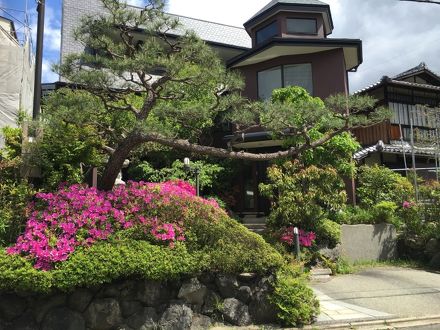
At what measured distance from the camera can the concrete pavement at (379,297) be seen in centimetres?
702

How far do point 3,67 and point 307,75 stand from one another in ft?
36.5

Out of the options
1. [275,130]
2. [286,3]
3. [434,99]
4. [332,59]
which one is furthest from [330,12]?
[275,130]

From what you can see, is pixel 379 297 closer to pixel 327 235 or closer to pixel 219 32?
pixel 327 235

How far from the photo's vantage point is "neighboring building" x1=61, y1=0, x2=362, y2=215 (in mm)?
15219

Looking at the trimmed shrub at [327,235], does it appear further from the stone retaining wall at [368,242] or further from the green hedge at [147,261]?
the green hedge at [147,261]

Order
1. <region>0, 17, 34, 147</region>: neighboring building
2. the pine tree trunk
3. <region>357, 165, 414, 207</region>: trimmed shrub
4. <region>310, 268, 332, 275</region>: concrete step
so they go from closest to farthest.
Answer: the pine tree trunk → <region>310, 268, 332, 275</region>: concrete step → <region>357, 165, 414, 207</region>: trimmed shrub → <region>0, 17, 34, 147</region>: neighboring building

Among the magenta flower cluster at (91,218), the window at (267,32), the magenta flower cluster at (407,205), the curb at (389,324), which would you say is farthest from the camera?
the window at (267,32)

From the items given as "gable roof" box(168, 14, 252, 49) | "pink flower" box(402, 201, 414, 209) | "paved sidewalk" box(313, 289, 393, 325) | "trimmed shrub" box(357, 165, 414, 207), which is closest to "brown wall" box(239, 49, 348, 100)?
"trimmed shrub" box(357, 165, 414, 207)

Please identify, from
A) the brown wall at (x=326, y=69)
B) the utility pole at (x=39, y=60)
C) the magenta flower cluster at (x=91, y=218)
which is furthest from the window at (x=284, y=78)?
the magenta flower cluster at (x=91, y=218)

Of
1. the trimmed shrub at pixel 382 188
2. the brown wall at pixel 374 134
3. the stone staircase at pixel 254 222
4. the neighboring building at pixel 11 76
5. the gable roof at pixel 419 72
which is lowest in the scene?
the stone staircase at pixel 254 222

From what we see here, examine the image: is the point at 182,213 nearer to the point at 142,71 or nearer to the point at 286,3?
the point at 142,71

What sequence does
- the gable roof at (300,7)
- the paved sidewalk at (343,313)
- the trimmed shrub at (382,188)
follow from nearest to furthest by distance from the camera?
the paved sidewalk at (343,313), the trimmed shrub at (382,188), the gable roof at (300,7)

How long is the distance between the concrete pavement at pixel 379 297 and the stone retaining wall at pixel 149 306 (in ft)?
4.26

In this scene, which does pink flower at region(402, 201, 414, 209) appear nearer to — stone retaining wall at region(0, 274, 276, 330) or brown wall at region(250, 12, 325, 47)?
stone retaining wall at region(0, 274, 276, 330)
